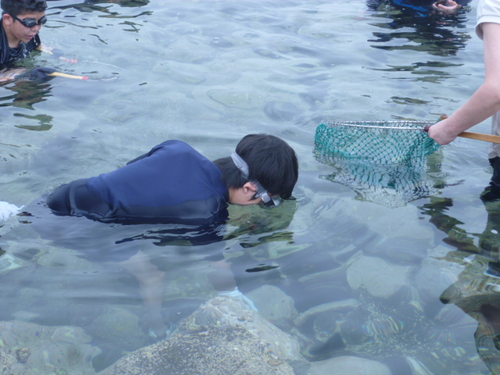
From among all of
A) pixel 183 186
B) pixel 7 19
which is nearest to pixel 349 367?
pixel 183 186

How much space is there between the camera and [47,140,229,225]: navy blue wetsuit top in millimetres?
3475

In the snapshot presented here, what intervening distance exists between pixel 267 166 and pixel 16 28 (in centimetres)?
493

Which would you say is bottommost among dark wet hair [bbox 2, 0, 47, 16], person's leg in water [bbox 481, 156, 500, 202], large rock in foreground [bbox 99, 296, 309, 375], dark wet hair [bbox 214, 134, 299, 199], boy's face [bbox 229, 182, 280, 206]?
large rock in foreground [bbox 99, 296, 309, 375]

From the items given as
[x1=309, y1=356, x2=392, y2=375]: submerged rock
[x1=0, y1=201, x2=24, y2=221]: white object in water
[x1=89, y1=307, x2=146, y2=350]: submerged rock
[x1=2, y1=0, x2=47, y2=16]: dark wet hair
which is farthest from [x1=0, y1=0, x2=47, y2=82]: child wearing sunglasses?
[x1=309, y1=356, x2=392, y2=375]: submerged rock

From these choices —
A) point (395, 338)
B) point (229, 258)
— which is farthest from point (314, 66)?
point (395, 338)

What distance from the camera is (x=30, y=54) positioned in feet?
23.8

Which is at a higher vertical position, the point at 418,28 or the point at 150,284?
the point at 418,28

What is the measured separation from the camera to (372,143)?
5.02 meters

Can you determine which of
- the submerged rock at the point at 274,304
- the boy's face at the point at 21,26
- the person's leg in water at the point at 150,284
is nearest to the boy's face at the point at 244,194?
the submerged rock at the point at 274,304

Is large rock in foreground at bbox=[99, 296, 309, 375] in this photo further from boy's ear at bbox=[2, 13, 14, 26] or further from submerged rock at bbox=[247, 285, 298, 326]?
boy's ear at bbox=[2, 13, 14, 26]

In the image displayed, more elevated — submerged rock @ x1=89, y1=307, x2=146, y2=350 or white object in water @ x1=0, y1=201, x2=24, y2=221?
white object in water @ x1=0, y1=201, x2=24, y2=221

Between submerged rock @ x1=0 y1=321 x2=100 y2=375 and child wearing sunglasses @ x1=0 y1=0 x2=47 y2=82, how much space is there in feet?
14.9

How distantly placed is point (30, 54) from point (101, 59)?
3.26 feet

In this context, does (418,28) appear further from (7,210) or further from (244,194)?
(7,210)
